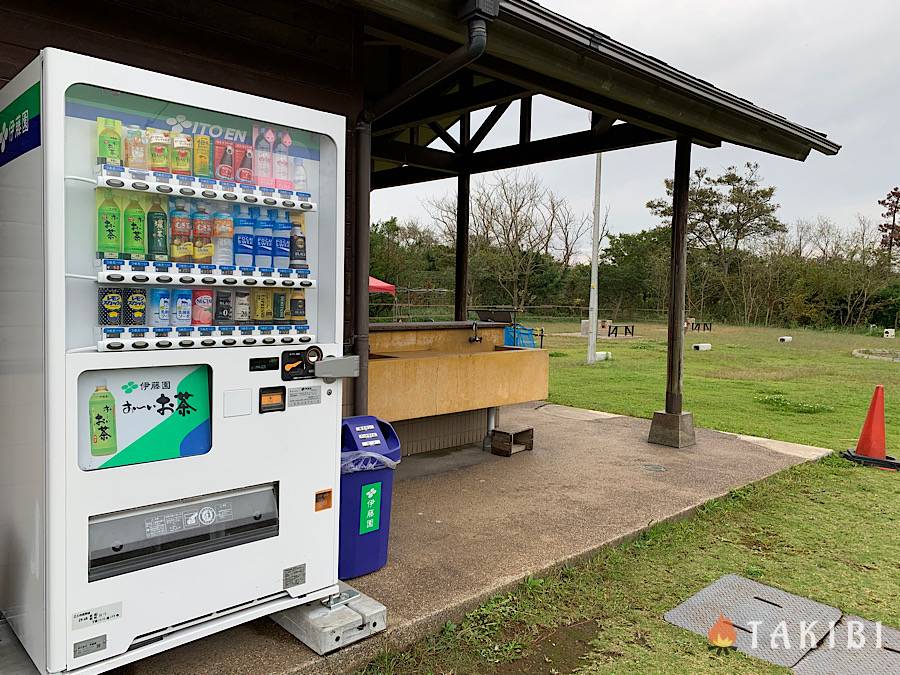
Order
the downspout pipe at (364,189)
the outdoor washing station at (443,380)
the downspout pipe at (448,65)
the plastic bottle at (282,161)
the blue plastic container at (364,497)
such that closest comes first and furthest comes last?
the plastic bottle at (282,161) → the blue plastic container at (364,497) → the downspout pipe at (448,65) → the downspout pipe at (364,189) → the outdoor washing station at (443,380)

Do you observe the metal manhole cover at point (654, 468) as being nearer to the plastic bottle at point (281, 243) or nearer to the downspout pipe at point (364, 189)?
the downspout pipe at point (364, 189)

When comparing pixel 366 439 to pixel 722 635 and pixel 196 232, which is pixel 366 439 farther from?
pixel 722 635

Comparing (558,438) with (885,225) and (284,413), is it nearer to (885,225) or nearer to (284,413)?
(284,413)

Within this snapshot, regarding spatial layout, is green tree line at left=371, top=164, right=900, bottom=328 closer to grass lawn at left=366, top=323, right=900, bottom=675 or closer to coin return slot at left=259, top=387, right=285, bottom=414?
grass lawn at left=366, top=323, right=900, bottom=675

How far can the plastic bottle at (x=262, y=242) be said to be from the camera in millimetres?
2211

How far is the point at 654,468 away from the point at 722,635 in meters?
2.37

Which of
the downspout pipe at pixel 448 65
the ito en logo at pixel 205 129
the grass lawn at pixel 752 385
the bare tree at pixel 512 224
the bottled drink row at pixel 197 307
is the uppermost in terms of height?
the bare tree at pixel 512 224

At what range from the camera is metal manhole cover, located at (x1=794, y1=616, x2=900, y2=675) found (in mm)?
2328

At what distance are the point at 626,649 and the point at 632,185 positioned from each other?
31.1 m

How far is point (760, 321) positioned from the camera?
2564 centimetres

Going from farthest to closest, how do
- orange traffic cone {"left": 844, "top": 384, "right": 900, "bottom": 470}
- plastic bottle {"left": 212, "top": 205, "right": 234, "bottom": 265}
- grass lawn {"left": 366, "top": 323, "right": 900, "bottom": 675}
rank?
orange traffic cone {"left": 844, "top": 384, "right": 900, "bottom": 470}, grass lawn {"left": 366, "top": 323, "right": 900, "bottom": 675}, plastic bottle {"left": 212, "top": 205, "right": 234, "bottom": 265}

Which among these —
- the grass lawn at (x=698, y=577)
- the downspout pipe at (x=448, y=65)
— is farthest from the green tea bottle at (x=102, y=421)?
the downspout pipe at (x=448, y=65)

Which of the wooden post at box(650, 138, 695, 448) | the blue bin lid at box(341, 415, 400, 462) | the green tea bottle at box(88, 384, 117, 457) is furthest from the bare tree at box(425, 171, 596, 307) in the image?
the green tea bottle at box(88, 384, 117, 457)

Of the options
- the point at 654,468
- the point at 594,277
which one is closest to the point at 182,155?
the point at 654,468
